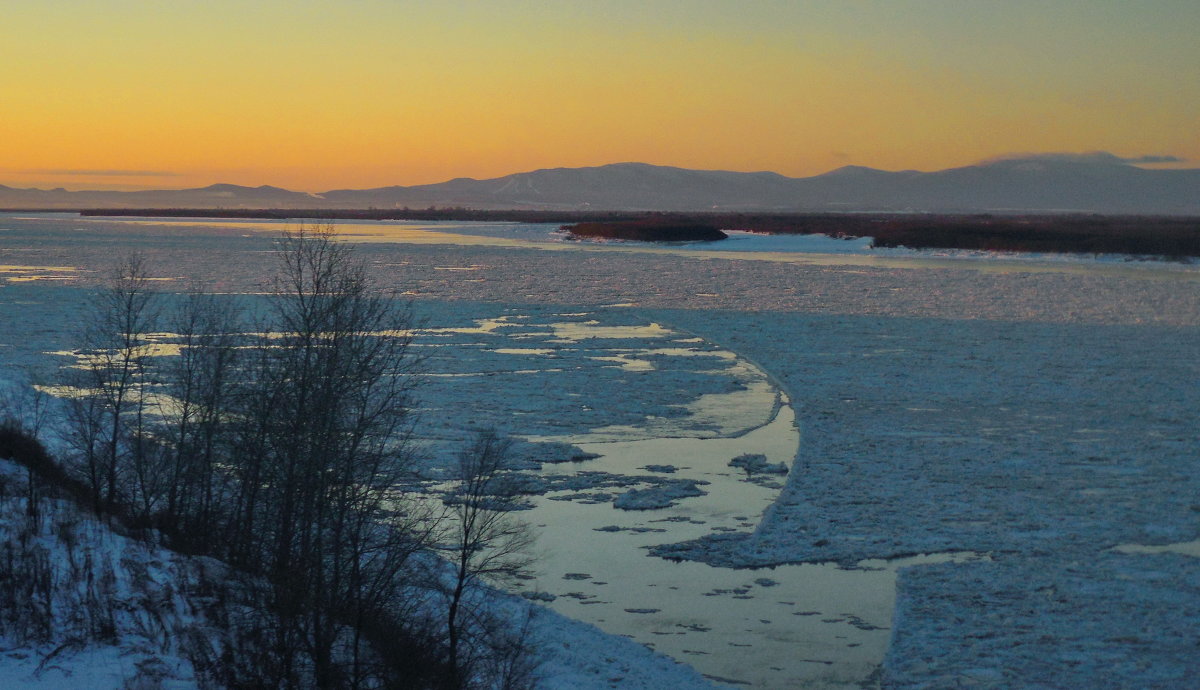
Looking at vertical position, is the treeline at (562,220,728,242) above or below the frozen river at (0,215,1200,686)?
above

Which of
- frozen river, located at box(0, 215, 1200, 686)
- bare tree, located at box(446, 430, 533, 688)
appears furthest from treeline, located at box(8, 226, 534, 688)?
frozen river, located at box(0, 215, 1200, 686)

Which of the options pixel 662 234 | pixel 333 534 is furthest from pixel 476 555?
pixel 662 234

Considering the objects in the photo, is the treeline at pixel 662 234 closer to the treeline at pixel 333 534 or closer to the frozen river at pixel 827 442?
the frozen river at pixel 827 442

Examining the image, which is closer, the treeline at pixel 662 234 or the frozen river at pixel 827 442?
the frozen river at pixel 827 442

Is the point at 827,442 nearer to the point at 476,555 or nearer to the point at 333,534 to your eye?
the point at 476,555

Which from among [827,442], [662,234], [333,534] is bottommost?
[827,442]

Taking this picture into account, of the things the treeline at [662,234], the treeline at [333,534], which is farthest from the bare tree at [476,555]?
the treeline at [662,234]

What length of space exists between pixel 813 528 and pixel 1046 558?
179 cm

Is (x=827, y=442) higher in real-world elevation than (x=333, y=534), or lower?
lower

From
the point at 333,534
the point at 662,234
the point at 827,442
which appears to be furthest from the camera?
the point at 662,234

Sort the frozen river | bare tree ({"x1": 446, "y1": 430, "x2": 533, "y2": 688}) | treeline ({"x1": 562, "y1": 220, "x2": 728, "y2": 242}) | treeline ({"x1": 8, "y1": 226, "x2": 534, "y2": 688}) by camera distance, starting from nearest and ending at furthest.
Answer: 1. treeline ({"x1": 8, "y1": 226, "x2": 534, "y2": 688})
2. bare tree ({"x1": 446, "y1": 430, "x2": 533, "y2": 688})
3. the frozen river
4. treeline ({"x1": 562, "y1": 220, "x2": 728, "y2": 242})

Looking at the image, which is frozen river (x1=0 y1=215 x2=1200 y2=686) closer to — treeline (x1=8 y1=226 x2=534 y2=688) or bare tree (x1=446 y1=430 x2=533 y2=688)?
bare tree (x1=446 y1=430 x2=533 y2=688)

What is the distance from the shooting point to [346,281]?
23.4ft

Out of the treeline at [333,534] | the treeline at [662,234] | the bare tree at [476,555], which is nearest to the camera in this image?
the treeline at [333,534]
